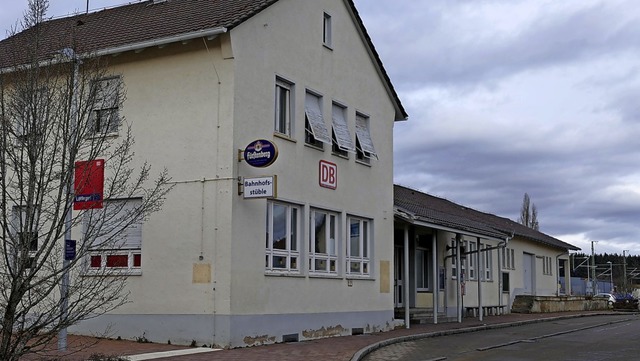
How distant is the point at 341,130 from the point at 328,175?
5.34 ft

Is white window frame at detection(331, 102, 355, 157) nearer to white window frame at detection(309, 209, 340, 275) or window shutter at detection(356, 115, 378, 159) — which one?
window shutter at detection(356, 115, 378, 159)

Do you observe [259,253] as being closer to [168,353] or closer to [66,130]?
[168,353]

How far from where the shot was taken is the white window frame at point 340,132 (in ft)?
70.0

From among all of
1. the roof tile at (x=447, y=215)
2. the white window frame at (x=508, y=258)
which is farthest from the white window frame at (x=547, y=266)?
the white window frame at (x=508, y=258)

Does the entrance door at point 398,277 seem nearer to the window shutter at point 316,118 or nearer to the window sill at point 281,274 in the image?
the window shutter at point 316,118

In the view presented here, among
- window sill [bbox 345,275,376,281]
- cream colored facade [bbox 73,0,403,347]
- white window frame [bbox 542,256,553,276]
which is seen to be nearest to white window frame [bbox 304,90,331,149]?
cream colored facade [bbox 73,0,403,347]

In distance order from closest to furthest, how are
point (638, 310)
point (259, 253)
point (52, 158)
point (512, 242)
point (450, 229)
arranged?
point (52, 158)
point (259, 253)
point (450, 229)
point (512, 242)
point (638, 310)

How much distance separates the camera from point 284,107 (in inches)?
762

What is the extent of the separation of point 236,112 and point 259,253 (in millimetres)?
3164

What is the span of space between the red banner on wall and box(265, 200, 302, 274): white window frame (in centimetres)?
530

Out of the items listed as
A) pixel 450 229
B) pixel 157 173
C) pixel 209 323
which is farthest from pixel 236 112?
pixel 450 229

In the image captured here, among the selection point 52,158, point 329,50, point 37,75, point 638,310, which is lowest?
point 638,310

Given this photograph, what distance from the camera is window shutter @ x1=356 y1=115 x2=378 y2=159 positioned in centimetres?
2273

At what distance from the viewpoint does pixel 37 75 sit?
437 inches
